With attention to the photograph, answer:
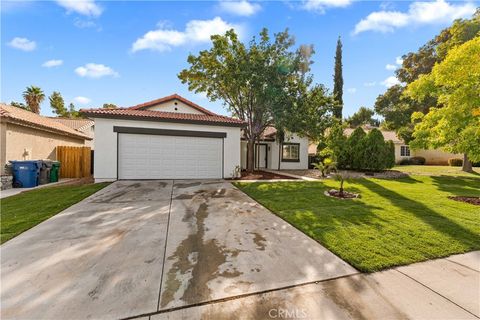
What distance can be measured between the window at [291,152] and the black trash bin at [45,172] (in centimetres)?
1583

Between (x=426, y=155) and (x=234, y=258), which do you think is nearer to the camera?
(x=234, y=258)

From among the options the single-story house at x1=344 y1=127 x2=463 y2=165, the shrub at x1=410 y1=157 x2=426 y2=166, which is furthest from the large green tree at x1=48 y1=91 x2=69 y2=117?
the shrub at x1=410 y1=157 x2=426 y2=166

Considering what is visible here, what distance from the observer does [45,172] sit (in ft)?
33.6

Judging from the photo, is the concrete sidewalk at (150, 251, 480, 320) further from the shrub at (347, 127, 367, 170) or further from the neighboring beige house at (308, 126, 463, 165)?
the neighboring beige house at (308, 126, 463, 165)

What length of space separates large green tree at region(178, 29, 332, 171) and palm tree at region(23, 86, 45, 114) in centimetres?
2317

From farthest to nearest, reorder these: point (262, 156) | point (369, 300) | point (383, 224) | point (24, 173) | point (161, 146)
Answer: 1. point (262, 156)
2. point (161, 146)
3. point (24, 173)
4. point (383, 224)
5. point (369, 300)

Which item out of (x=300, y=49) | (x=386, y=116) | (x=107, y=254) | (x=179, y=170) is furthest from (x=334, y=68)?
(x=107, y=254)

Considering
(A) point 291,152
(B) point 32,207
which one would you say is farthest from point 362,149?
(B) point 32,207

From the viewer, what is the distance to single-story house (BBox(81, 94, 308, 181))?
10281 mm

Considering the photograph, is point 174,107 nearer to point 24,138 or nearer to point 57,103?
point 24,138

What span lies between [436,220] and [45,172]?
15.2 m

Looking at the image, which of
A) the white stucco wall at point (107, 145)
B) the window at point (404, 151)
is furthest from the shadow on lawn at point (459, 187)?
the window at point (404, 151)

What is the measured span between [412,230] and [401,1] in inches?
354

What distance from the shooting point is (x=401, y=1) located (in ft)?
27.0
